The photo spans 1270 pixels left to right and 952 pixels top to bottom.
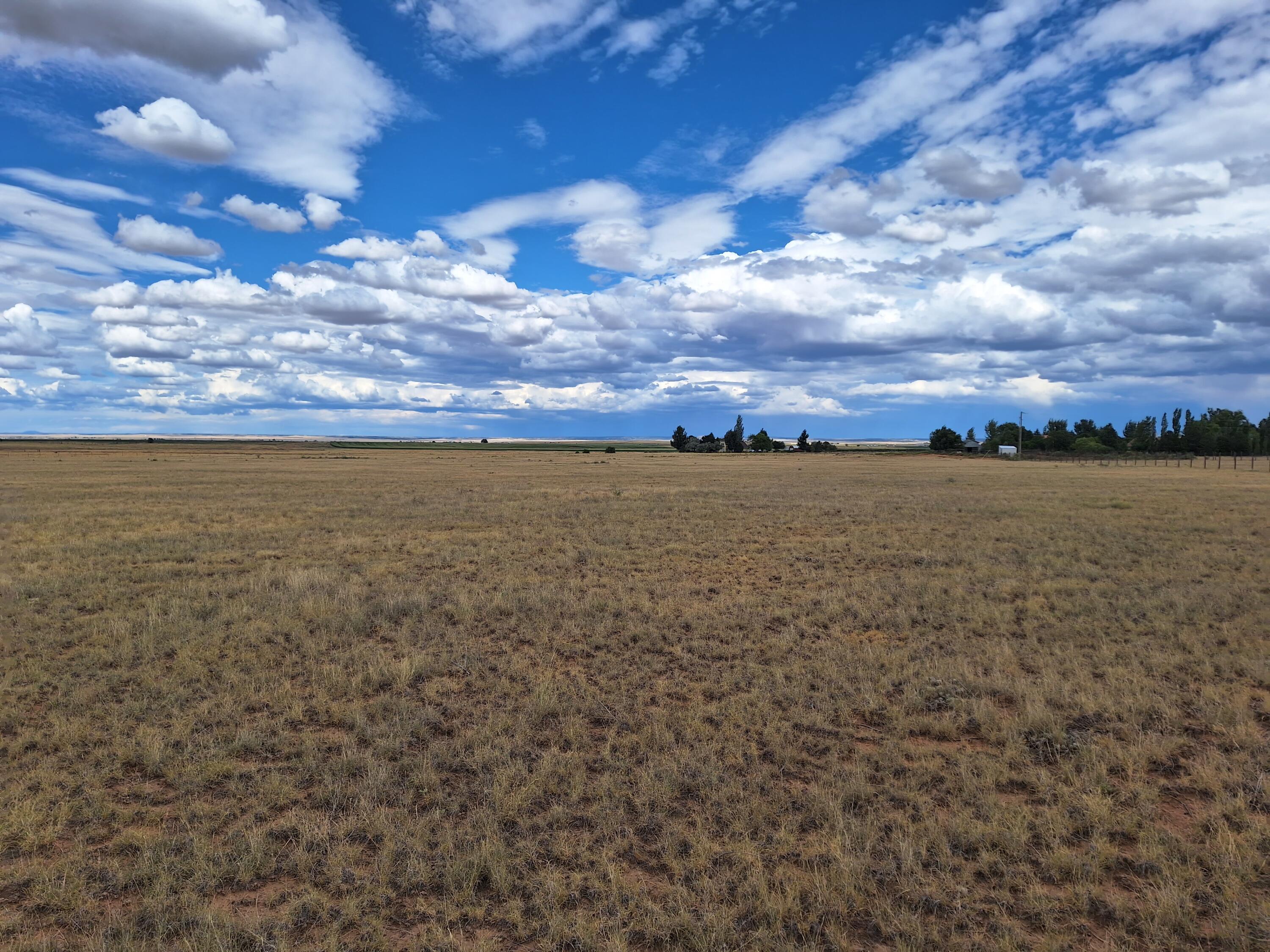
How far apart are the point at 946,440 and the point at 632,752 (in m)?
190

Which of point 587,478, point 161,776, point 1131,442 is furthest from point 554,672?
point 1131,442

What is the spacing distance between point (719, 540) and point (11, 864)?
65.2 feet

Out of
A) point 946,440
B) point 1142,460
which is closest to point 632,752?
point 1142,460

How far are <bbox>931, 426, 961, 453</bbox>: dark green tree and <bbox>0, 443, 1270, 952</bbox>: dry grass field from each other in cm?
17121

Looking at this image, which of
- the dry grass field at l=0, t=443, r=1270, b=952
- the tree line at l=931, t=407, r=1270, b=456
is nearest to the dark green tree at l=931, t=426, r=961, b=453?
the tree line at l=931, t=407, r=1270, b=456

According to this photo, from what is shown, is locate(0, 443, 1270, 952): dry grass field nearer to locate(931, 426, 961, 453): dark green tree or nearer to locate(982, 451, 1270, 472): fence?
locate(982, 451, 1270, 472): fence

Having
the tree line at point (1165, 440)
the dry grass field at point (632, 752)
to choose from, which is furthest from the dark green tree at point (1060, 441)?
the dry grass field at point (632, 752)

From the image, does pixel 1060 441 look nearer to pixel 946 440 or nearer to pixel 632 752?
pixel 946 440

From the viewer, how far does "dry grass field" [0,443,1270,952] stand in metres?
5.45

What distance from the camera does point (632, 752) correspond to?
325 inches

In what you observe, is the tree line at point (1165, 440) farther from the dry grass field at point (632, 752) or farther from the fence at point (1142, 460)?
the dry grass field at point (632, 752)

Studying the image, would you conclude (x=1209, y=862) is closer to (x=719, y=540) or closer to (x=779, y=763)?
(x=779, y=763)

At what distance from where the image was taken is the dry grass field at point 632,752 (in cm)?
545

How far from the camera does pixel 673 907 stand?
5473mm
